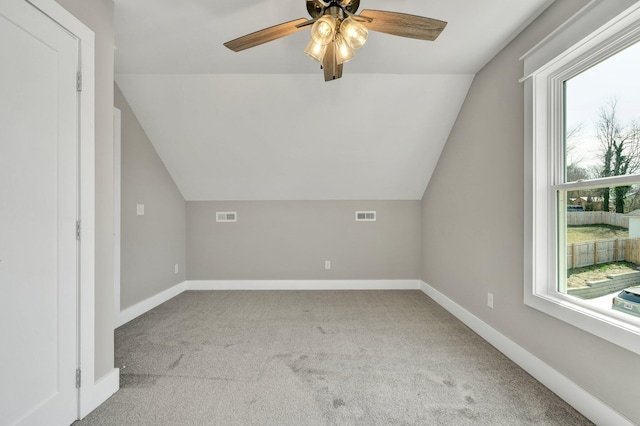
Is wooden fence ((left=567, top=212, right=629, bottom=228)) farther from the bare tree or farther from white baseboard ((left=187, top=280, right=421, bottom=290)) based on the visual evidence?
white baseboard ((left=187, top=280, right=421, bottom=290))

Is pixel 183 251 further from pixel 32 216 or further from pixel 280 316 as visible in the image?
pixel 32 216

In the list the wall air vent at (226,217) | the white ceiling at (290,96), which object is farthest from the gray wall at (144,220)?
the wall air vent at (226,217)

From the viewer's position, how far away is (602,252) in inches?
62.9

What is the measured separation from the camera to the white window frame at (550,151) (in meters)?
1.53

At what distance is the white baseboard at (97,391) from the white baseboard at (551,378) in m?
2.76

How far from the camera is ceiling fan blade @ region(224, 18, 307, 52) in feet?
4.61

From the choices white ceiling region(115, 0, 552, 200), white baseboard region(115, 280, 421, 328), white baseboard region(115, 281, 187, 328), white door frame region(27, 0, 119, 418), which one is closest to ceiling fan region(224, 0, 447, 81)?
white ceiling region(115, 0, 552, 200)

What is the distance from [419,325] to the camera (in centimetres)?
271

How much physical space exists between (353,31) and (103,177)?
167 centimetres

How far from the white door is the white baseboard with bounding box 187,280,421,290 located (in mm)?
2489

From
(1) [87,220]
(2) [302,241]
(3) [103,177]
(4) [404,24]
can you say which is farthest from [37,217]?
(2) [302,241]

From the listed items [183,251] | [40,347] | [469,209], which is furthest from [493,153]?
[183,251]

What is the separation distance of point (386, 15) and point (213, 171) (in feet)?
9.50

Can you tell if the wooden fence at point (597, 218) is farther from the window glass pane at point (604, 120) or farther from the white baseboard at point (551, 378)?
the white baseboard at point (551, 378)
